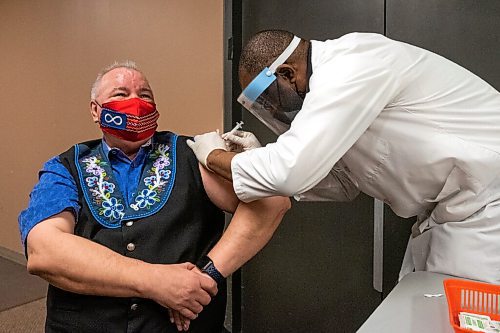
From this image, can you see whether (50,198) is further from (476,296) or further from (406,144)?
(476,296)

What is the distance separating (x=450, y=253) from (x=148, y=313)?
0.82 m

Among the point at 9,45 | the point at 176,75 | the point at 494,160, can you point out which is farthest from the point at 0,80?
the point at 494,160

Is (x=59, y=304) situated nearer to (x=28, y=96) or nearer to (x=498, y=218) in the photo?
(x=498, y=218)

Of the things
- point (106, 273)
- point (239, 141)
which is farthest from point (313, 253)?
point (106, 273)

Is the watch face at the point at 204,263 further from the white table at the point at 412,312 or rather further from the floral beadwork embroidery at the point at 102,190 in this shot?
the white table at the point at 412,312

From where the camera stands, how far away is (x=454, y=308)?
102 centimetres

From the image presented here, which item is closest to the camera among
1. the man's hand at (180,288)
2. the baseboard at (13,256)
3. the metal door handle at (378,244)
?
the man's hand at (180,288)

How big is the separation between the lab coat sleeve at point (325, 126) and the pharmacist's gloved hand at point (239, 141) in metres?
0.34

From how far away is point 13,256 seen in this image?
13.0 feet

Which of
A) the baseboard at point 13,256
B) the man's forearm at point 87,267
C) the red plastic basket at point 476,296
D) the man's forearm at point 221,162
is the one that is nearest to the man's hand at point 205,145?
the man's forearm at point 221,162

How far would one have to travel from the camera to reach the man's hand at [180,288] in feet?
4.36

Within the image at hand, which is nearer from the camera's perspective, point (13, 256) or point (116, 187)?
point (116, 187)

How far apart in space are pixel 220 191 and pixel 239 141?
20 centimetres

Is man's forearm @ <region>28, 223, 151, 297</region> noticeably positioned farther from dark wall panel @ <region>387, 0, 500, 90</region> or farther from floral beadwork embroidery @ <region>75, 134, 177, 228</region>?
dark wall panel @ <region>387, 0, 500, 90</region>
